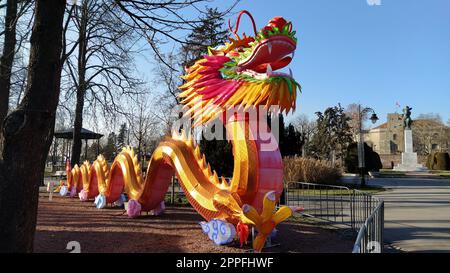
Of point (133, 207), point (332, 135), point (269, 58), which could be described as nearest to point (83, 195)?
point (133, 207)

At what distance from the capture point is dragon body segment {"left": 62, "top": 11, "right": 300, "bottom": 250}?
626 centimetres

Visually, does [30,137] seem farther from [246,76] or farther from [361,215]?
[361,215]

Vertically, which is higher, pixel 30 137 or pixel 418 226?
pixel 30 137

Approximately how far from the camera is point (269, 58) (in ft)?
21.6

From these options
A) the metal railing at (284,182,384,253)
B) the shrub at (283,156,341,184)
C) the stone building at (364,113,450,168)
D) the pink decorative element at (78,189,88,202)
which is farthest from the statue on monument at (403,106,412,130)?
the pink decorative element at (78,189,88,202)

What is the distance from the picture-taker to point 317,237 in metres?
8.26

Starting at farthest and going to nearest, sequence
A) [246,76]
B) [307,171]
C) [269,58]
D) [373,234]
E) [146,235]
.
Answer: [307,171]
[146,235]
[246,76]
[269,58]
[373,234]

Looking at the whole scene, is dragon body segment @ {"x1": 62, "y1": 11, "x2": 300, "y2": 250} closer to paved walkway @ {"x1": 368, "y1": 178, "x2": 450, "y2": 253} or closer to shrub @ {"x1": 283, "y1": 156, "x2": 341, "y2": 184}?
paved walkway @ {"x1": 368, "y1": 178, "x2": 450, "y2": 253}

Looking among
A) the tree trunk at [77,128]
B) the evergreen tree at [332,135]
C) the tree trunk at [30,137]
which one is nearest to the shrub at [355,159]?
the evergreen tree at [332,135]

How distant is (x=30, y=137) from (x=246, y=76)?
421cm

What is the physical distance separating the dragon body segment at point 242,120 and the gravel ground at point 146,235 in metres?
0.84

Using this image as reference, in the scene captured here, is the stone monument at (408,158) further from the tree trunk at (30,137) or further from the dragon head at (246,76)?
the tree trunk at (30,137)
